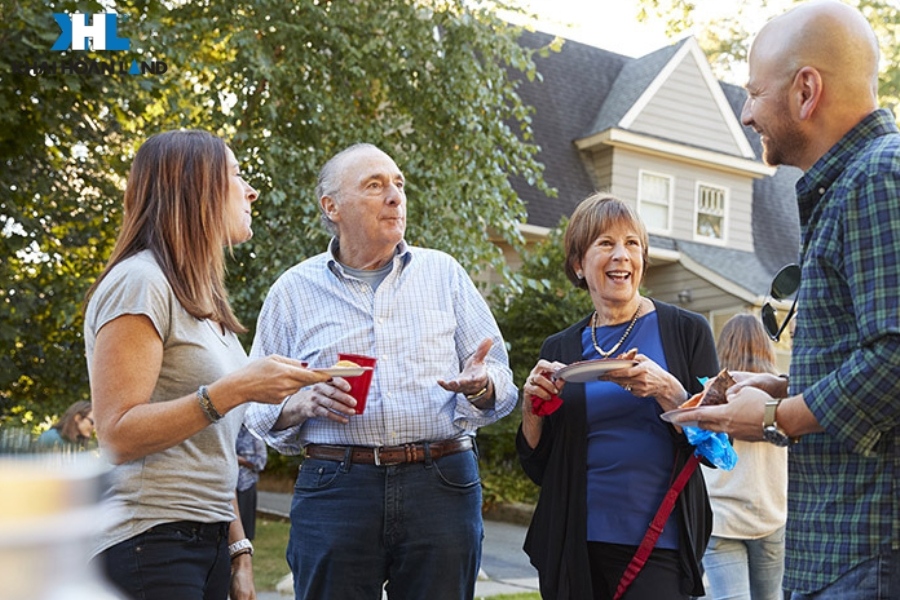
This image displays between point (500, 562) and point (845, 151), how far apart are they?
8.27m

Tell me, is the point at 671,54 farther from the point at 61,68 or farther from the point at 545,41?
the point at 61,68

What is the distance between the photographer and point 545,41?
21.9m

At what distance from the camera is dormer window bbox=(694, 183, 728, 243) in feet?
68.9

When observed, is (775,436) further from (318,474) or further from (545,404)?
(318,474)

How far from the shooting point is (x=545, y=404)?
3.58 meters

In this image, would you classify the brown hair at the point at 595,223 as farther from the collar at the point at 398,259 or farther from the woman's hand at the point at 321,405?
the woman's hand at the point at 321,405

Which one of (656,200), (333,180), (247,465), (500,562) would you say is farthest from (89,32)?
(656,200)

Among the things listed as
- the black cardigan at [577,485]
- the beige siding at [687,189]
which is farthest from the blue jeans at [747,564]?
the beige siding at [687,189]

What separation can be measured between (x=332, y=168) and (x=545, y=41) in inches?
741

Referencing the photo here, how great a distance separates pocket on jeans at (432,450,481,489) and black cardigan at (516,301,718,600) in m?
0.28

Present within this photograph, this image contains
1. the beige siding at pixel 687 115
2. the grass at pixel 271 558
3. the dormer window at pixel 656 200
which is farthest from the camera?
the beige siding at pixel 687 115

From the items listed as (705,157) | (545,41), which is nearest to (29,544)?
(705,157)

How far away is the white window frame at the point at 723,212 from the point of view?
→ 20.8m

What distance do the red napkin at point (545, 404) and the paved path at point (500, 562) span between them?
4613 millimetres
